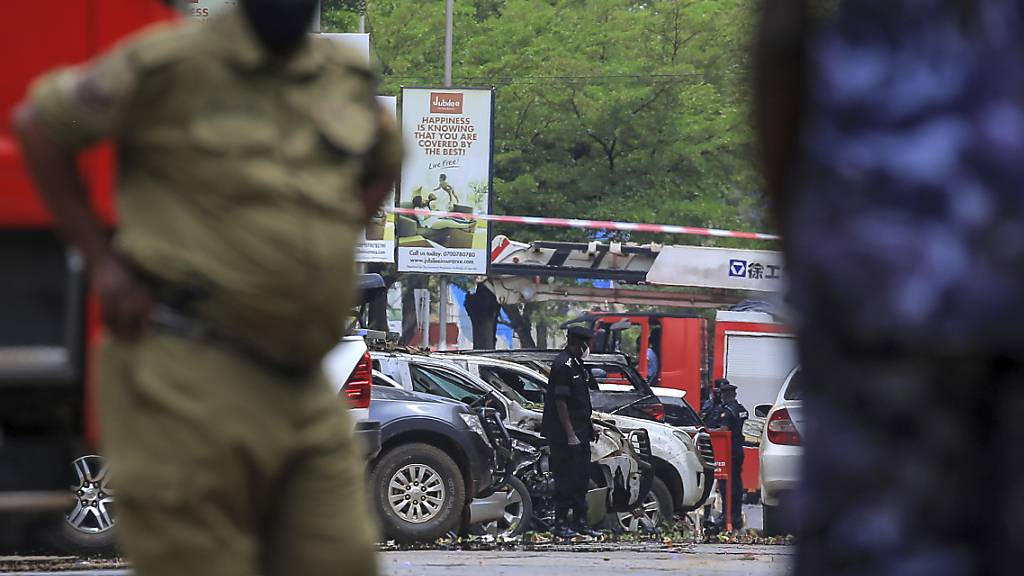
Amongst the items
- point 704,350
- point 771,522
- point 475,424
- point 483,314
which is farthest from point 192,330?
point 483,314

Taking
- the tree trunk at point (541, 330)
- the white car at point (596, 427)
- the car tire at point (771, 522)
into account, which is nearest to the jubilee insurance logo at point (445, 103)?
the white car at point (596, 427)

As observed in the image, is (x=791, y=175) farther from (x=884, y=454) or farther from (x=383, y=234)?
(x=383, y=234)

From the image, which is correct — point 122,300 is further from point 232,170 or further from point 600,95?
point 600,95

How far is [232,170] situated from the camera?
9.18 feet

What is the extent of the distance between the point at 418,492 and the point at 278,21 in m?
10.4

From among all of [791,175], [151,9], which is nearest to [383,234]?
[151,9]

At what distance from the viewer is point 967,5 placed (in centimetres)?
172

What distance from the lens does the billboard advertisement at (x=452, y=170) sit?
26938 millimetres

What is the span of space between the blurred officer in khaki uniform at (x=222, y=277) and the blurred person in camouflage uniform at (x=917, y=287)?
122cm

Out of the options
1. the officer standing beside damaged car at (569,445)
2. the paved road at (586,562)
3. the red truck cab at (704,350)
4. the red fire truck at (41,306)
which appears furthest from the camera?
the red truck cab at (704,350)

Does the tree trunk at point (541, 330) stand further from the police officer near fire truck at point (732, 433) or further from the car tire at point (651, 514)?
the car tire at point (651, 514)

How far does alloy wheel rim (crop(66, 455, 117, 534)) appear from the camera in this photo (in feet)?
33.6

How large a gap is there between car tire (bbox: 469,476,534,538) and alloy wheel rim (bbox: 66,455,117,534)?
4100mm

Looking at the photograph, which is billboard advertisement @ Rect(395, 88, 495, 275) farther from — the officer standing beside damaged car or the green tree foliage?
the officer standing beside damaged car
